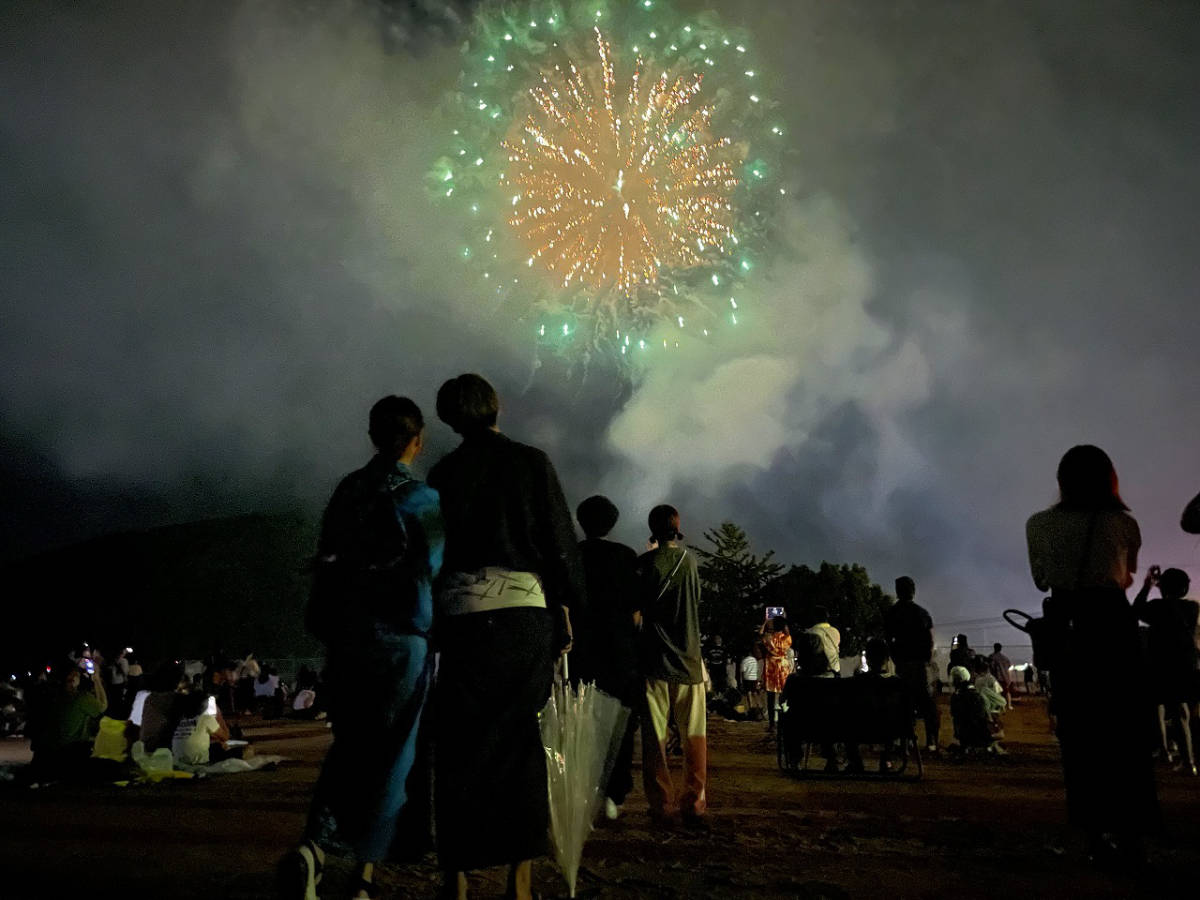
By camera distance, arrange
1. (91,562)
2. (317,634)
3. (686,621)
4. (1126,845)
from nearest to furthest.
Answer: (317,634) < (1126,845) < (686,621) < (91,562)

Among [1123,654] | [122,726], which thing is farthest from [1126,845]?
[122,726]

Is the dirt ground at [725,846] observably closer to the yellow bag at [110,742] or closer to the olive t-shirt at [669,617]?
the yellow bag at [110,742]

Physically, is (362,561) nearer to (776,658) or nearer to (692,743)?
(692,743)

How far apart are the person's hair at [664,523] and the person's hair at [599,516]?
1.24 ft

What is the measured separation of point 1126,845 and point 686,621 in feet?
8.70

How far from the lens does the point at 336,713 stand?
3.39 metres

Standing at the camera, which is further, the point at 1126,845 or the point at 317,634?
the point at 1126,845

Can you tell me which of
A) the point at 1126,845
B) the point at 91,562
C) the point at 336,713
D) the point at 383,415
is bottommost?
the point at 1126,845

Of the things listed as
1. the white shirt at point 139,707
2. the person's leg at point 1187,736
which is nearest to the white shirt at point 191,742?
the white shirt at point 139,707

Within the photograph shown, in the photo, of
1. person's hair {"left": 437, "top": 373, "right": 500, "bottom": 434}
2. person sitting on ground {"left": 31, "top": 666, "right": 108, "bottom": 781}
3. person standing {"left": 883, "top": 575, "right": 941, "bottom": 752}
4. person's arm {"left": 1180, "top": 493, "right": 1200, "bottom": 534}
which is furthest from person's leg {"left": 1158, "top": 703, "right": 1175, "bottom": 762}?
person sitting on ground {"left": 31, "top": 666, "right": 108, "bottom": 781}

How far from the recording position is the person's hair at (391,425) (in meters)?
3.67

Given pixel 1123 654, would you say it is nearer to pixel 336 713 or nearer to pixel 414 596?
pixel 414 596

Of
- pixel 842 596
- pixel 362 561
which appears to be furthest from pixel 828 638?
pixel 842 596

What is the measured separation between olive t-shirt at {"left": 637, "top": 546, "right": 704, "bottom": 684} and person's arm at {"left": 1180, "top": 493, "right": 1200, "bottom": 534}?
2.68m
